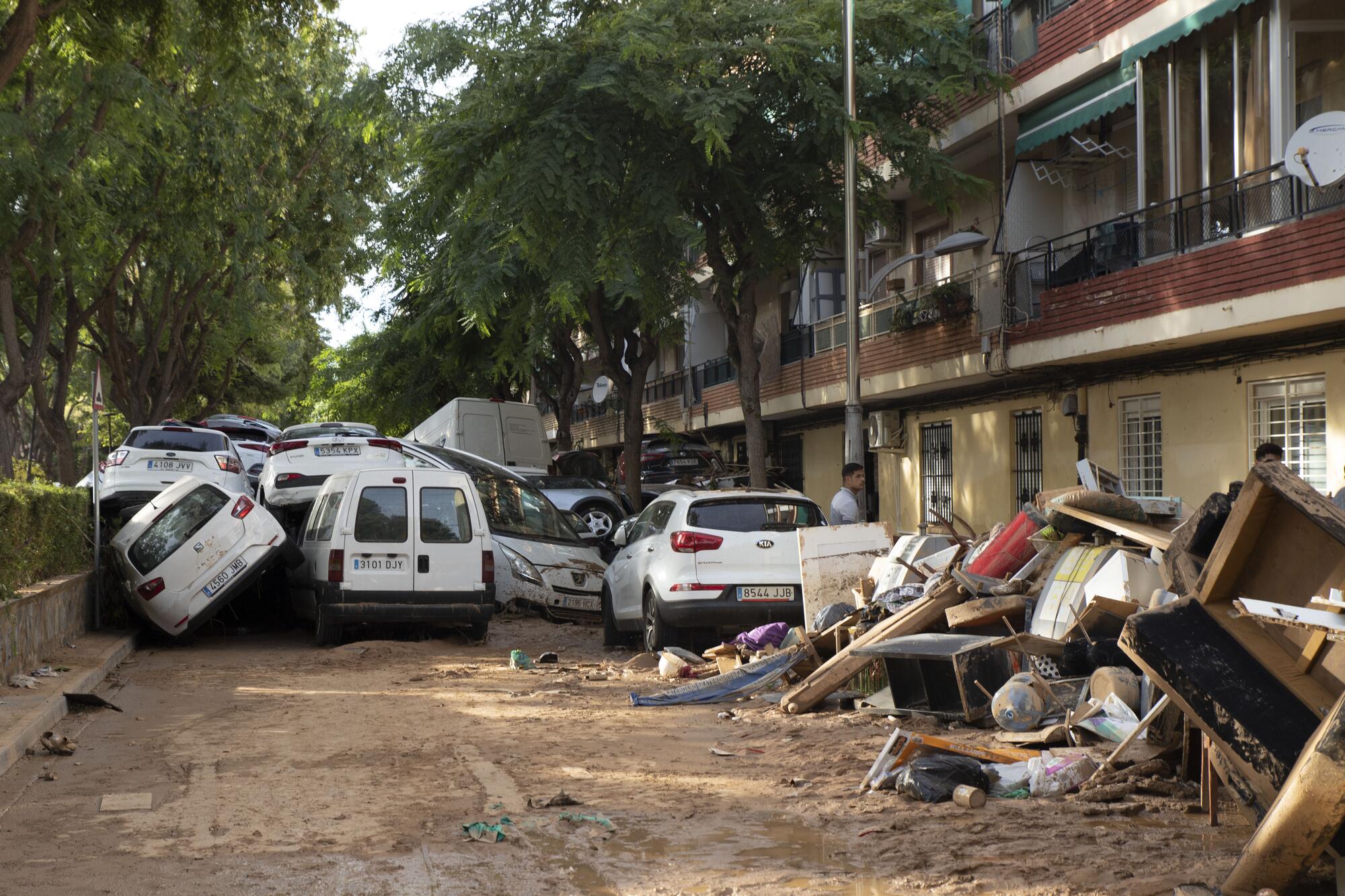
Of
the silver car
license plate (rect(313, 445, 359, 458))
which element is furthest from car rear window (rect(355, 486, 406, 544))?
the silver car

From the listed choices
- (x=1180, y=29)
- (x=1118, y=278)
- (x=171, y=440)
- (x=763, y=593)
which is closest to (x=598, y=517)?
(x=171, y=440)

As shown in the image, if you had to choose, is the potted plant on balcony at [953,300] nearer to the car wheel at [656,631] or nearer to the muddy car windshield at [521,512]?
the muddy car windshield at [521,512]

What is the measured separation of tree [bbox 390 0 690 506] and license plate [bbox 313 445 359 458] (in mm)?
2842

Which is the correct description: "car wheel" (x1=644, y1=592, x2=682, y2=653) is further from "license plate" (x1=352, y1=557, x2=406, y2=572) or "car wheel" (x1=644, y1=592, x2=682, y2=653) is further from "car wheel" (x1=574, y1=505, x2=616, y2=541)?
"car wheel" (x1=574, y1=505, x2=616, y2=541)

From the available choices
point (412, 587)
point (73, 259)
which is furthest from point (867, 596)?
point (73, 259)

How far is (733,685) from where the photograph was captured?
36.1 ft

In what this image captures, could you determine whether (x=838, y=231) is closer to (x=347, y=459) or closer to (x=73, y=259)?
(x=347, y=459)

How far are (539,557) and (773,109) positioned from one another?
279 inches

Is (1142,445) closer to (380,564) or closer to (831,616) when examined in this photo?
A: (831,616)

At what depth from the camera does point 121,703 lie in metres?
11.0

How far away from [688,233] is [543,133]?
2273 millimetres

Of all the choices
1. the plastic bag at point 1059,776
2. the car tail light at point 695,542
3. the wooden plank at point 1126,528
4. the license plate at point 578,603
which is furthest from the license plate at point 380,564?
the plastic bag at point 1059,776

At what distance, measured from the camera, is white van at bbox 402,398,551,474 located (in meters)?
29.1

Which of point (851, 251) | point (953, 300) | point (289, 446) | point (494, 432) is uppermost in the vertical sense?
point (851, 251)
